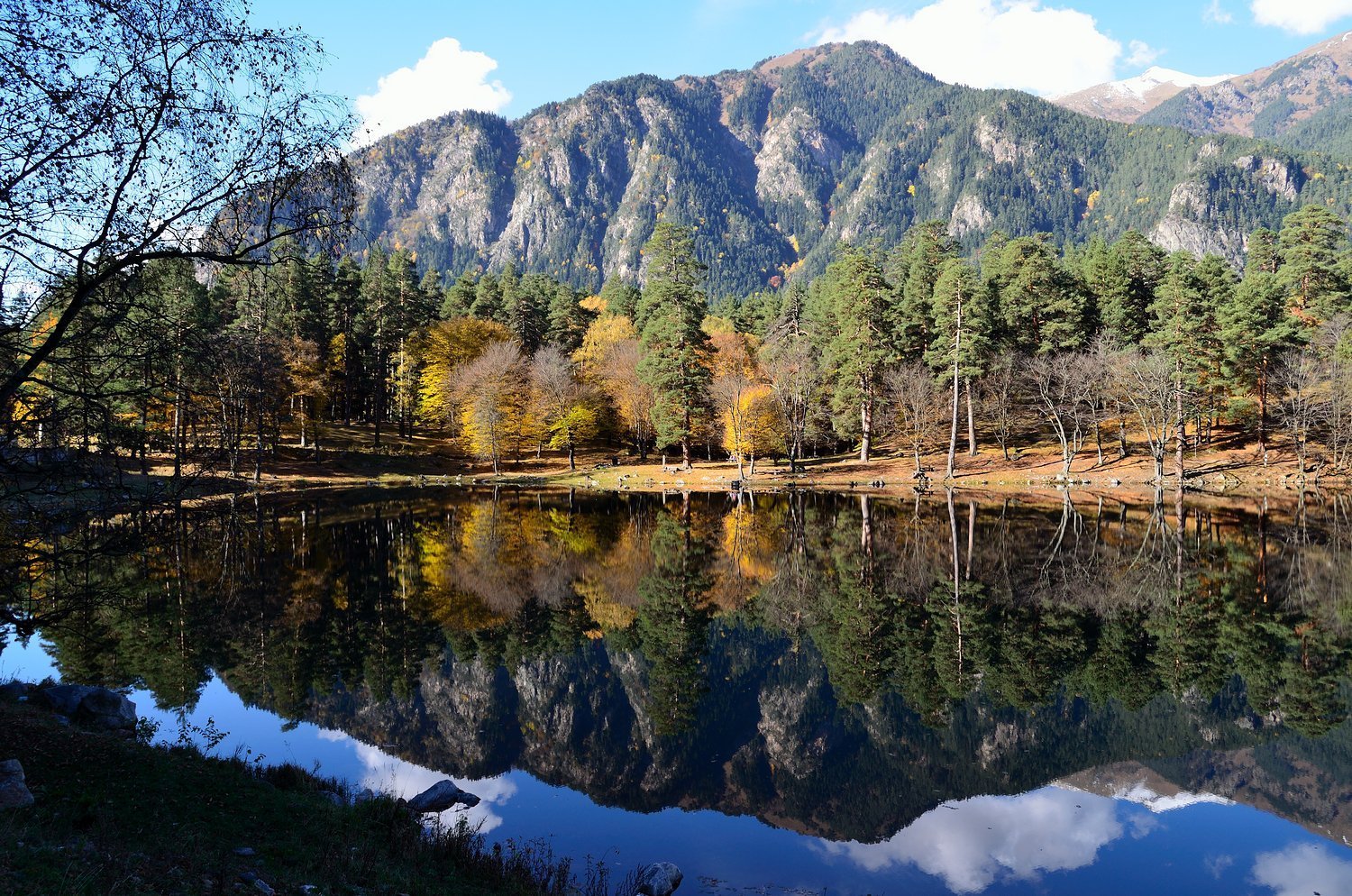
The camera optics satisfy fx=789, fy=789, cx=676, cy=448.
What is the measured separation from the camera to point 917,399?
57.8 metres

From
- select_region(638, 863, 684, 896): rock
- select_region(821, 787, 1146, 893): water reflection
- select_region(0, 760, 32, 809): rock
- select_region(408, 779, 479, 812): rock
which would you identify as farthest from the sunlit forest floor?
select_region(638, 863, 684, 896): rock

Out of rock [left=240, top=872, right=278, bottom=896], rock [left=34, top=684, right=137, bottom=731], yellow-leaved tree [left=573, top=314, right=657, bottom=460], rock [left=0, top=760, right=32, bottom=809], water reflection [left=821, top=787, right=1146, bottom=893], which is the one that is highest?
yellow-leaved tree [left=573, top=314, right=657, bottom=460]

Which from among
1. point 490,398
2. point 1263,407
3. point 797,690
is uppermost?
point 490,398

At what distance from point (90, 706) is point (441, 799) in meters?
5.84

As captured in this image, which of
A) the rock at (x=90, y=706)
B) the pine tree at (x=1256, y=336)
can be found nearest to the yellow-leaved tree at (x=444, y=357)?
the rock at (x=90, y=706)

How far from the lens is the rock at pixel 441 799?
1176 cm

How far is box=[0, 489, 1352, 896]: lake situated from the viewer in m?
11.2

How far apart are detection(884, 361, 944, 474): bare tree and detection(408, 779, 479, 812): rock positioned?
1913 inches

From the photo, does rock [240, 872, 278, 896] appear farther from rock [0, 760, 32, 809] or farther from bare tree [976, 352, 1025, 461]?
bare tree [976, 352, 1025, 461]

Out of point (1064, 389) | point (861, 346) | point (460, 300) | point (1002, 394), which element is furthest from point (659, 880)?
point (460, 300)

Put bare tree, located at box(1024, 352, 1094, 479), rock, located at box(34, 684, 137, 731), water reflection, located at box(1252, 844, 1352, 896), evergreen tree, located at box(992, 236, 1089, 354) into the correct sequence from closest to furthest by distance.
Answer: water reflection, located at box(1252, 844, 1352, 896), rock, located at box(34, 684, 137, 731), bare tree, located at box(1024, 352, 1094, 479), evergreen tree, located at box(992, 236, 1089, 354)

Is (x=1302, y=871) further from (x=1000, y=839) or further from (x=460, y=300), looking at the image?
(x=460, y=300)

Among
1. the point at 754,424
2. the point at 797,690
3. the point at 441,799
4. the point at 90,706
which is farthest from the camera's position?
the point at 754,424

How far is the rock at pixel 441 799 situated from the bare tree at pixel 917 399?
159 ft
